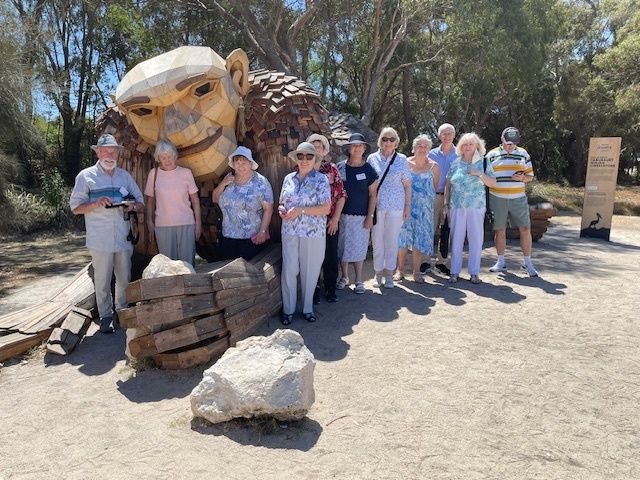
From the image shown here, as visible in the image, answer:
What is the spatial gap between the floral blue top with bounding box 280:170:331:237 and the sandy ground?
834 millimetres

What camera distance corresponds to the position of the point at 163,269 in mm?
3547

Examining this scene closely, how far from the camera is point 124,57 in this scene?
17.2 m

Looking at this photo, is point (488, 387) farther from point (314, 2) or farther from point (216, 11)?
point (216, 11)

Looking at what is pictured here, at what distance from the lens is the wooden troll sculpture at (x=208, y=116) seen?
414 cm

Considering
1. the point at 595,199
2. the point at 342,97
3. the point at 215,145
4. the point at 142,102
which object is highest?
the point at 342,97

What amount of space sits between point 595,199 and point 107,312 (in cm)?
878

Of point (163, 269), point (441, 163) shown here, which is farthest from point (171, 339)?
point (441, 163)

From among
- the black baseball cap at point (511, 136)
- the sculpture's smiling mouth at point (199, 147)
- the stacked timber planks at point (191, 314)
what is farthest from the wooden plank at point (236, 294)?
the black baseball cap at point (511, 136)

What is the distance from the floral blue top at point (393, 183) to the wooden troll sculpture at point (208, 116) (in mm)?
774

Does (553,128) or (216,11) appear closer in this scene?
(216,11)

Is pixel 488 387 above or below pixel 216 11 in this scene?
below

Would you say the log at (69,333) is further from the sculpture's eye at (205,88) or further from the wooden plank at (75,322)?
the sculpture's eye at (205,88)

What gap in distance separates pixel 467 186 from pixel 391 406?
297 centimetres

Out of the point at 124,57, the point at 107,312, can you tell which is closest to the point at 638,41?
the point at 107,312
